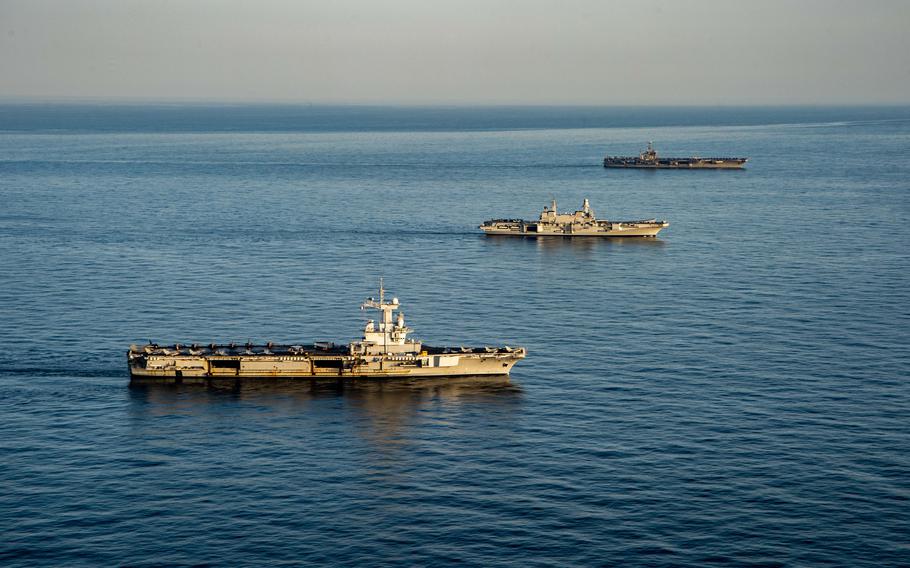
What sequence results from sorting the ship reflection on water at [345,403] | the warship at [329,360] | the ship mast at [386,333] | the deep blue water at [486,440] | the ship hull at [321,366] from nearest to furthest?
the deep blue water at [486,440], the ship reflection on water at [345,403], the ship hull at [321,366], the warship at [329,360], the ship mast at [386,333]

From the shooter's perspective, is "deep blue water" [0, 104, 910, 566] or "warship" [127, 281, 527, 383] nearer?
"deep blue water" [0, 104, 910, 566]

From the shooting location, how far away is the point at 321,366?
131 meters

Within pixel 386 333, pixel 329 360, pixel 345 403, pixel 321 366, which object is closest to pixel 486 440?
pixel 345 403

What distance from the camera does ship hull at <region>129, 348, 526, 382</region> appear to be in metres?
130

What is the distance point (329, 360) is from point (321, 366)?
1.41m

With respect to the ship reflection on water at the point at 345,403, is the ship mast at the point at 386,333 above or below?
above

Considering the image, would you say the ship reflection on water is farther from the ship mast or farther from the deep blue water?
the ship mast

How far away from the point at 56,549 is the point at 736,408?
69.2m

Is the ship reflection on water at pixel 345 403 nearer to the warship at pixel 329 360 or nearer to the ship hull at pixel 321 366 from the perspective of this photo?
the ship hull at pixel 321 366

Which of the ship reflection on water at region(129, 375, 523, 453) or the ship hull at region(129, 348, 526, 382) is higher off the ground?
the ship hull at region(129, 348, 526, 382)

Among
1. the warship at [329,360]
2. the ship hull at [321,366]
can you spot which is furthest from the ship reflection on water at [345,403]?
the warship at [329,360]

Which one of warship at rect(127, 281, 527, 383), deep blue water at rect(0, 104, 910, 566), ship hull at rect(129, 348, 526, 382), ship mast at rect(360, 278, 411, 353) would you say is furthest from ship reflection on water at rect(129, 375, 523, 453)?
ship mast at rect(360, 278, 411, 353)

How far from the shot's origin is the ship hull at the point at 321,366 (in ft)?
426

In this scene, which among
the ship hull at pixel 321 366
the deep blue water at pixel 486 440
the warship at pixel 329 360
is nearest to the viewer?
the deep blue water at pixel 486 440
